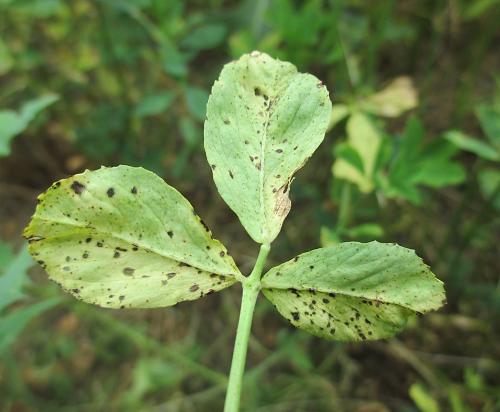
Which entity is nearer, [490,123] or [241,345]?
[241,345]

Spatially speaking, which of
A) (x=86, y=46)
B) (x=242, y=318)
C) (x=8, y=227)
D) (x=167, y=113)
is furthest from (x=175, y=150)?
(x=242, y=318)

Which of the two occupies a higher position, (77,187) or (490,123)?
(490,123)

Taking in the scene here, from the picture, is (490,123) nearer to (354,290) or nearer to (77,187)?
(354,290)

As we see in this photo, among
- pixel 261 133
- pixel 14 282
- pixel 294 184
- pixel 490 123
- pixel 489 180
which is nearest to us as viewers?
pixel 261 133

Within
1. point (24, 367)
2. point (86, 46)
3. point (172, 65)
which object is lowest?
point (24, 367)

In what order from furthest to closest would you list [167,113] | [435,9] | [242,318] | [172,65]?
[167,113], [435,9], [172,65], [242,318]

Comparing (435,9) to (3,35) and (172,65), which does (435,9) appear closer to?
(172,65)

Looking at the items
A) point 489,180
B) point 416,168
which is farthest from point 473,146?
point 489,180
